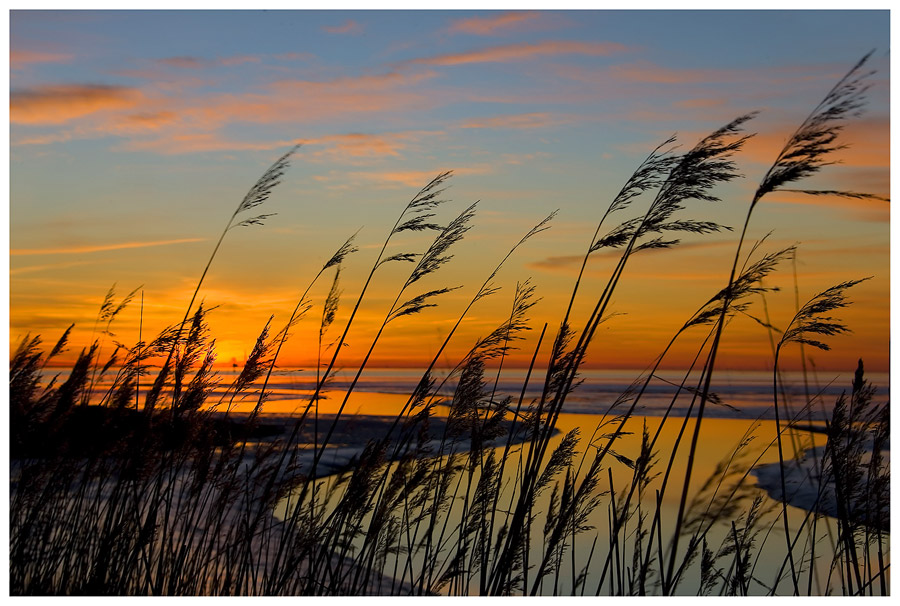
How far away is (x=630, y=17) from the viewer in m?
4.21

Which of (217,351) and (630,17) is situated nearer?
(217,351)

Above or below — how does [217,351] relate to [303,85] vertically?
below

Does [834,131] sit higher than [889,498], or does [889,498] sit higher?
[834,131]

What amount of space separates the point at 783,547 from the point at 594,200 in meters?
2.77

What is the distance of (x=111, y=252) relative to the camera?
4.89m

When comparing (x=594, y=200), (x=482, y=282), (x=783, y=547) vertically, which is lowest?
(x=783, y=547)

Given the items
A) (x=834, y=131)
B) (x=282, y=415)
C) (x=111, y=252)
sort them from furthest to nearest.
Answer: (x=282, y=415) → (x=111, y=252) → (x=834, y=131)

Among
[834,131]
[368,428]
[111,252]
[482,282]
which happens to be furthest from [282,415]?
[834,131]

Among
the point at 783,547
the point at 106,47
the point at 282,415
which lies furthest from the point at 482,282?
the point at 282,415

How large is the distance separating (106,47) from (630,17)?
2966mm

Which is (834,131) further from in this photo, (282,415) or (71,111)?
(282,415)

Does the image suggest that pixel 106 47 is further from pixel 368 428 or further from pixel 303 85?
pixel 368 428


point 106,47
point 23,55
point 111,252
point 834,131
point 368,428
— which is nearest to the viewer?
point 834,131

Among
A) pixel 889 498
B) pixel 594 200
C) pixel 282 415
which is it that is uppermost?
pixel 594 200
